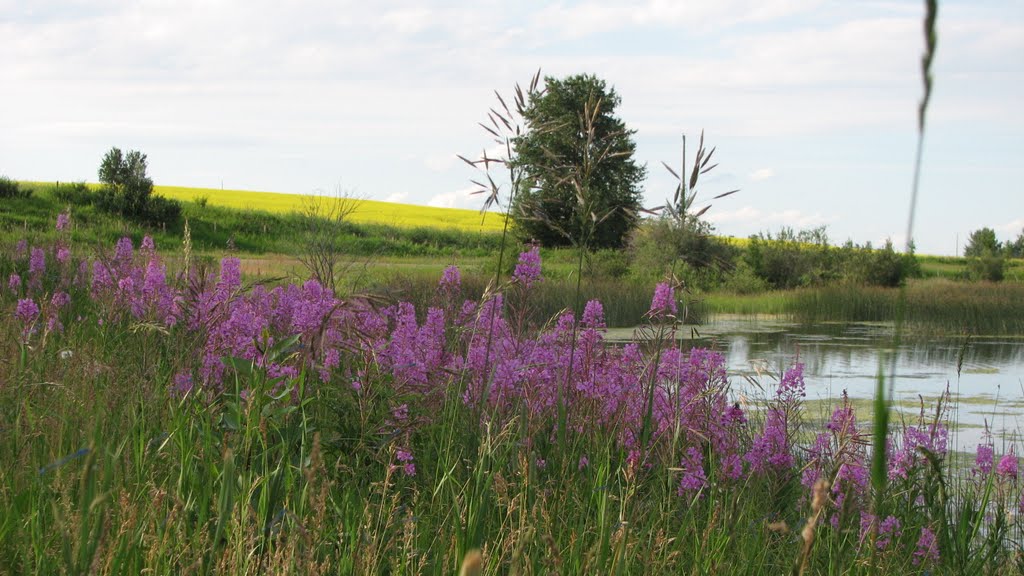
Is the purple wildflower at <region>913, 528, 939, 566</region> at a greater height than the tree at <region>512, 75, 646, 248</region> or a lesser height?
lesser

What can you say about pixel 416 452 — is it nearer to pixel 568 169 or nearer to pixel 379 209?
pixel 568 169

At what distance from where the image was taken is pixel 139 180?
27359 millimetres

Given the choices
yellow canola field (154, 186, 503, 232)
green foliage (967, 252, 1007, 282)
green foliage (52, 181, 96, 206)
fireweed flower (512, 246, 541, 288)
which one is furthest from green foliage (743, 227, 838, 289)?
fireweed flower (512, 246, 541, 288)

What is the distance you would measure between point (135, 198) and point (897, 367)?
2419 cm

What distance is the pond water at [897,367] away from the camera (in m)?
7.88

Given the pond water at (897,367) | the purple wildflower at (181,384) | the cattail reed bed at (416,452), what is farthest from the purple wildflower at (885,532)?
the purple wildflower at (181,384)

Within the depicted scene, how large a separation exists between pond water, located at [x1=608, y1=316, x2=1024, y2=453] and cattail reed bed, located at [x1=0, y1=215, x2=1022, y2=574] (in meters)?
2.18

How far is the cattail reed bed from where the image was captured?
6.90 feet

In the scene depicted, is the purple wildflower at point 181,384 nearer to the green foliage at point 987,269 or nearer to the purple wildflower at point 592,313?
the purple wildflower at point 592,313

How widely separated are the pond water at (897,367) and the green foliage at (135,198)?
1900 centimetres

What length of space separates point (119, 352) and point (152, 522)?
10.4ft

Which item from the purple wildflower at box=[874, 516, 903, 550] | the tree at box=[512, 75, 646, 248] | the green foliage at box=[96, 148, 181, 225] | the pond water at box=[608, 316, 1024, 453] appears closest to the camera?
the tree at box=[512, 75, 646, 248]

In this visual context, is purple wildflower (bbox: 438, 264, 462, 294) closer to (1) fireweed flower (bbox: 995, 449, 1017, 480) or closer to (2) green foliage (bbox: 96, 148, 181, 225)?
(1) fireweed flower (bbox: 995, 449, 1017, 480)

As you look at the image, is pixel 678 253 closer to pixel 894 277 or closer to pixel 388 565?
pixel 388 565
